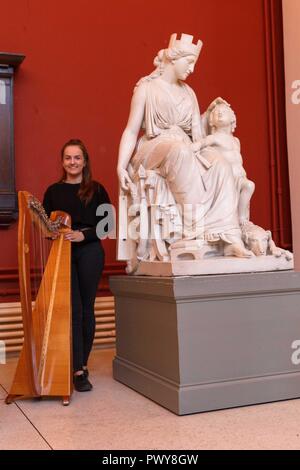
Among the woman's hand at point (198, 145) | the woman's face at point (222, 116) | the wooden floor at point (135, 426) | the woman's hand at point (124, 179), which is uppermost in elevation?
the woman's face at point (222, 116)

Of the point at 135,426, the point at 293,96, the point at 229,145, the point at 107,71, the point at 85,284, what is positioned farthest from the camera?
the point at 293,96

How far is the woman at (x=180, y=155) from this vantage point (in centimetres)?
285

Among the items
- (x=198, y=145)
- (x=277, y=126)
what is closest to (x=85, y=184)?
(x=198, y=145)

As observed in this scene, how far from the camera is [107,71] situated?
455cm

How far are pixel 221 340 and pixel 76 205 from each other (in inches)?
42.8

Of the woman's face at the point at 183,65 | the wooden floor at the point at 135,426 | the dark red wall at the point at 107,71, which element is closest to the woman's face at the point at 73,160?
the woman's face at the point at 183,65

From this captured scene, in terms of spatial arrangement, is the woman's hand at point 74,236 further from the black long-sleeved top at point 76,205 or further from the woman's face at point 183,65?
the woman's face at point 183,65

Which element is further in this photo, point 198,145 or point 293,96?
point 293,96

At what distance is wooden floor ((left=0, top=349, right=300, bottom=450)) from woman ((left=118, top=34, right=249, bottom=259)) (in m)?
0.80

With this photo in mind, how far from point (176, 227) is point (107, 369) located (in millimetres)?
1162

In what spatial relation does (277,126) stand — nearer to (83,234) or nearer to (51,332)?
(83,234)

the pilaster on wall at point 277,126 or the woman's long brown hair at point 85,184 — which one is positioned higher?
the pilaster on wall at point 277,126

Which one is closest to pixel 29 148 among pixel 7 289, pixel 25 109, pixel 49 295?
pixel 25 109

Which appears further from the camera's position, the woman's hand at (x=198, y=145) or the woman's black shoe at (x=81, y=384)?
the woman's hand at (x=198, y=145)
